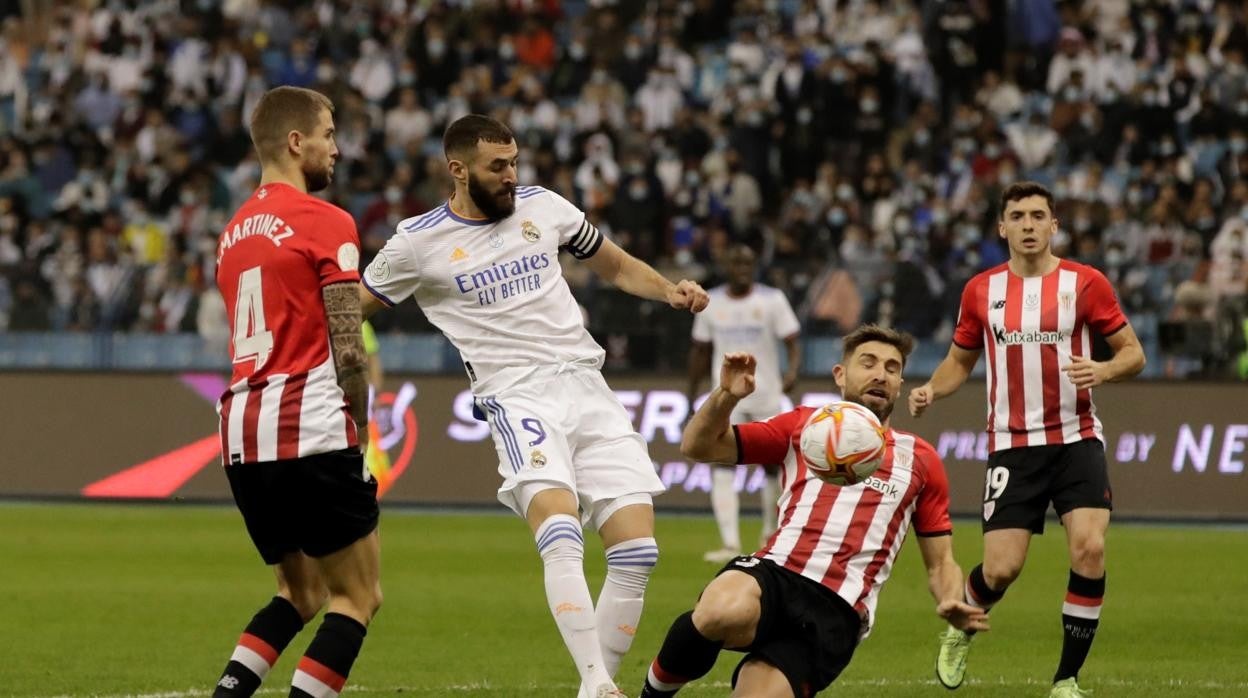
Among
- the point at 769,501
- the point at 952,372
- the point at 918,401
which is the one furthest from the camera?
the point at 769,501

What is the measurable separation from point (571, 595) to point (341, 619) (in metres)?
0.90

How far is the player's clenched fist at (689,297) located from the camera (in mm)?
7316

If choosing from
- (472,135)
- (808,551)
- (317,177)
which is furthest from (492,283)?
(808,551)

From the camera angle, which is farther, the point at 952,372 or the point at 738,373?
the point at 952,372

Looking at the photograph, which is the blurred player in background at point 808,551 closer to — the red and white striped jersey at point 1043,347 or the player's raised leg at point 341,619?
the player's raised leg at point 341,619

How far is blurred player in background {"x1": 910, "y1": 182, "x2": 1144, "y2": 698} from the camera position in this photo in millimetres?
8516

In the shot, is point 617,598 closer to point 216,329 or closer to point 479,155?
point 479,155

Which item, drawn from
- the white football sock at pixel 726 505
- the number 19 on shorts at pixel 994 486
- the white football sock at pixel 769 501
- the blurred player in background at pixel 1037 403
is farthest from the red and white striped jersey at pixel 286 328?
the white football sock at pixel 769 501

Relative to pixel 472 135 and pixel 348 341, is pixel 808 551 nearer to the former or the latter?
pixel 348 341

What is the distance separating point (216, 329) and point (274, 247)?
13847mm

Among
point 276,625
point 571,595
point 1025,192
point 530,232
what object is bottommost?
point 276,625

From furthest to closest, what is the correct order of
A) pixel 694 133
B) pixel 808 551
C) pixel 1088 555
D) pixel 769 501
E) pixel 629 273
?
pixel 694 133, pixel 769 501, pixel 1088 555, pixel 629 273, pixel 808 551

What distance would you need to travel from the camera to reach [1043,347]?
8.76m

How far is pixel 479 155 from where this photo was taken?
752cm
